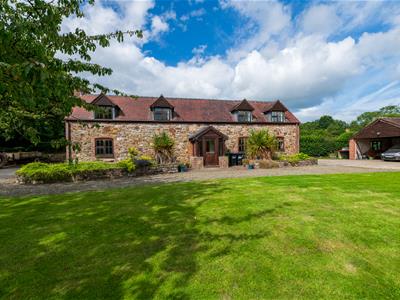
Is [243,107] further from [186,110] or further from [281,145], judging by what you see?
[281,145]

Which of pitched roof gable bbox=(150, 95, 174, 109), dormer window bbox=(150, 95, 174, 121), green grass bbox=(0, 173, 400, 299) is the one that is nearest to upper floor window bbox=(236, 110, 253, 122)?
dormer window bbox=(150, 95, 174, 121)

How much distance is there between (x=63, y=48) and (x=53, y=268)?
391cm

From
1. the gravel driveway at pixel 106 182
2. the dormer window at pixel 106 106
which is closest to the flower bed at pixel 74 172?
the gravel driveway at pixel 106 182

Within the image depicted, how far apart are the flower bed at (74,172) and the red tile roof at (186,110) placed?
22.6 feet

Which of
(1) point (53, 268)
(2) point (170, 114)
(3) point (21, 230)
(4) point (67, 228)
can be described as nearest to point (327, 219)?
(1) point (53, 268)

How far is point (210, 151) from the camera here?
63.9 ft

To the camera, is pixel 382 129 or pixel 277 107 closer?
pixel 277 107

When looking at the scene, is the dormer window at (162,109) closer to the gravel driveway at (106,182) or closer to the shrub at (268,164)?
the gravel driveway at (106,182)

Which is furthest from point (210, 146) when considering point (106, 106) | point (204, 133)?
point (106, 106)

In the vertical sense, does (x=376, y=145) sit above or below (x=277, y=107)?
below

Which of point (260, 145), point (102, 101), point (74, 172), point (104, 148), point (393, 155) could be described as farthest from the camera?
point (393, 155)

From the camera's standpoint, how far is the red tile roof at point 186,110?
1932 centimetres

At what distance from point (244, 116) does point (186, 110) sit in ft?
18.5

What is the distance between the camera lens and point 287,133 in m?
22.8
